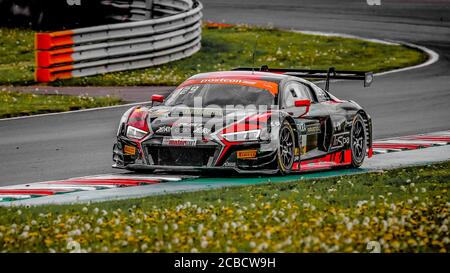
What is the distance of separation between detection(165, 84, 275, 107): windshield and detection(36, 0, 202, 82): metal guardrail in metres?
9.26

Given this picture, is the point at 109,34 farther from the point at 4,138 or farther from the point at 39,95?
the point at 4,138

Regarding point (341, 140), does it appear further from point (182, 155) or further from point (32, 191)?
point (32, 191)

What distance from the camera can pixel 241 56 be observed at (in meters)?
29.2

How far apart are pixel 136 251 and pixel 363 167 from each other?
7.40 meters

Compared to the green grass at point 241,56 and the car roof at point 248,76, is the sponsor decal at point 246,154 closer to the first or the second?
the car roof at point 248,76

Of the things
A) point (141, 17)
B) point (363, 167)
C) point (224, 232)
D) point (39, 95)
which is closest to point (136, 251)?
point (224, 232)

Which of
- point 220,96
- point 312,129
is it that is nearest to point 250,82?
point 220,96

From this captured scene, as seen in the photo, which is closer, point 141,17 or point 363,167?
point 363,167

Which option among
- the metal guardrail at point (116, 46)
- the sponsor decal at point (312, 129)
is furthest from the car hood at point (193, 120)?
the metal guardrail at point (116, 46)

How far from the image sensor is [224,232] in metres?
10.4

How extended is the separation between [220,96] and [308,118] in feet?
3.73

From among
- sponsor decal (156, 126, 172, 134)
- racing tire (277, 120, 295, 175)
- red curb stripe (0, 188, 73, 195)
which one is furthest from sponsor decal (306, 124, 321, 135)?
red curb stripe (0, 188, 73, 195)

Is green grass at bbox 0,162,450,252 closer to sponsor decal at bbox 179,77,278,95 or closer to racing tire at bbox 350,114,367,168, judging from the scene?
sponsor decal at bbox 179,77,278,95

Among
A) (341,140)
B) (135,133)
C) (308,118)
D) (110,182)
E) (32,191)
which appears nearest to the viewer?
(32,191)
